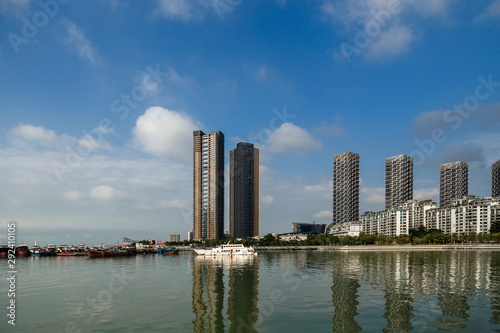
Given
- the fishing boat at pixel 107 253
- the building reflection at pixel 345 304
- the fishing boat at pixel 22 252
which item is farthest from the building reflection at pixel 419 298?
the fishing boat at pixel 22 252

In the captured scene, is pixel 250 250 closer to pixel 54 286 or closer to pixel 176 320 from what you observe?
pixel 54 286

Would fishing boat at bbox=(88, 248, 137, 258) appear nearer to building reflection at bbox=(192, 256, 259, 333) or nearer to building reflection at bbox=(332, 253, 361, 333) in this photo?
building reflection at bbox=(192, 256, 259, 333)

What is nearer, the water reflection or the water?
the water reflection

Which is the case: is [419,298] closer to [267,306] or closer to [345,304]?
[345,304]

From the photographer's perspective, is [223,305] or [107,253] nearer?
[223,305]

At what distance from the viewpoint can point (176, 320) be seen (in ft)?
86.0

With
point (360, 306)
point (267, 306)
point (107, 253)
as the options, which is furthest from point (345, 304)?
point (107, 253)

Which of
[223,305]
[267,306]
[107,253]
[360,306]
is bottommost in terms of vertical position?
[107,253]

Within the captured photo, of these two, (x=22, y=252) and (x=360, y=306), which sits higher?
(x=360, y=306)

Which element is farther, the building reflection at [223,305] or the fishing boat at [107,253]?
the fishing boat at [107,253]

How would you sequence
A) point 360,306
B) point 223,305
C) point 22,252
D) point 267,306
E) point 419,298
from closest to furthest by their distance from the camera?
point 360,306 < point 267,306 < point 223,305 < point 419,298 < point 22,252

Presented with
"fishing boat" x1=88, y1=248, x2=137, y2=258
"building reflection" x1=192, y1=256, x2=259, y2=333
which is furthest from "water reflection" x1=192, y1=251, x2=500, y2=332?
"fishing boat" x1=88, y1=248, x2=137, y2=258

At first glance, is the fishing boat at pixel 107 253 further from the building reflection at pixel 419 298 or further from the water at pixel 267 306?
the building reflection at pixel 419 298

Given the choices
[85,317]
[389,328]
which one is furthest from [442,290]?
[85,317]
